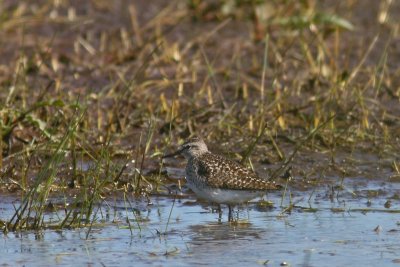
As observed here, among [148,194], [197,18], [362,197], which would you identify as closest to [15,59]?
[197,18]

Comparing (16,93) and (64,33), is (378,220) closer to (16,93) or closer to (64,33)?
(16,93)

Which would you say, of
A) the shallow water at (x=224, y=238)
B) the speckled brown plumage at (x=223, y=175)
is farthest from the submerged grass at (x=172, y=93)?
the speckled brown plumage at (x=223, y=175)

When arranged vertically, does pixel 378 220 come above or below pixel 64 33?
below

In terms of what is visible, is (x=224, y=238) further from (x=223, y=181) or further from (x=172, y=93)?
(x=172, y=93)

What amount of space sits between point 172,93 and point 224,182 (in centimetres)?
331

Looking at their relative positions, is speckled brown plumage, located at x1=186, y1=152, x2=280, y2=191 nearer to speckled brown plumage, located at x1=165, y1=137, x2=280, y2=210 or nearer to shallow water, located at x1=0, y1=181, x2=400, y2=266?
speckled brown plumage, located at x1=165, y1=137, x2=280, y2=210

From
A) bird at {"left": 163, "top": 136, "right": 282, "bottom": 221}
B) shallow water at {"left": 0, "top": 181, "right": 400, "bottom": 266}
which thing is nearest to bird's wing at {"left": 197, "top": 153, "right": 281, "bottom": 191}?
bird at {"left": 163, "top": 136, "right": 282, "bottom": 221}

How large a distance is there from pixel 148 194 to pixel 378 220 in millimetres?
1982

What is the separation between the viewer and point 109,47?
Answer: 13.4 m

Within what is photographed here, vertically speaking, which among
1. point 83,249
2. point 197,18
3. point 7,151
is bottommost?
point 83,249

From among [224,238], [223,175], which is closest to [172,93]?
[223,175]

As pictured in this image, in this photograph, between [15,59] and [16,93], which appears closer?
[16,93]

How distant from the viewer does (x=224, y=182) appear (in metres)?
8.98

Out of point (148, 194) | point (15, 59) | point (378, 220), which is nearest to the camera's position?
point (378, 220)
